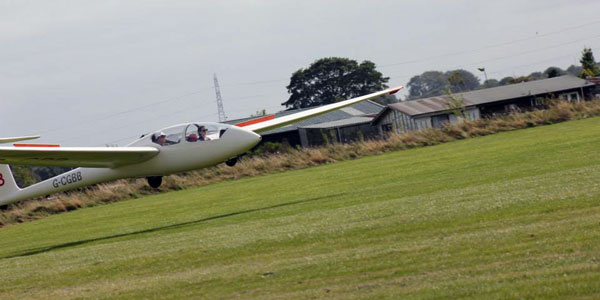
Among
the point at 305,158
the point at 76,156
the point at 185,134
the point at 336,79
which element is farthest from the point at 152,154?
the point at 336,79

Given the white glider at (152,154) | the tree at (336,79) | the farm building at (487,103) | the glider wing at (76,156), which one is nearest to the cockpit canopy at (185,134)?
the white glider at (152,154)

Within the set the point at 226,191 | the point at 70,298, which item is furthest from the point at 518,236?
the point at 226,191

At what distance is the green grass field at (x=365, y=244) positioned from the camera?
9.84 metres

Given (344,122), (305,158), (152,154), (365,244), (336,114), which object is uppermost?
(336,114)

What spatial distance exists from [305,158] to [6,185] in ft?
58.9

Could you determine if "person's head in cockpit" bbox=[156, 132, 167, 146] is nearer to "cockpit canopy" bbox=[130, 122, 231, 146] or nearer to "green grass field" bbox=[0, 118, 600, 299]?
"cockpit canopy" bbox=[130, 122, 231, 146]

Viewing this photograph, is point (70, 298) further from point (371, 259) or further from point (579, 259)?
point (579, 259)

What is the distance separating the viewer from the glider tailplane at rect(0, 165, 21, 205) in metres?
29.3

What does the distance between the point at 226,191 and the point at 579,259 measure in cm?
2453

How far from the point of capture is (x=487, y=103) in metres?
71.6

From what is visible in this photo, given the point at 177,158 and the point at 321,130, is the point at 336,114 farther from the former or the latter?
the point at 177,158

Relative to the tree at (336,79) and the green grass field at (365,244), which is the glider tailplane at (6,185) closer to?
the green grass field at (365,244)

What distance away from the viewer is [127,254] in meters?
16.3

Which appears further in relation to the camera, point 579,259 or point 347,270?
point 347,270
